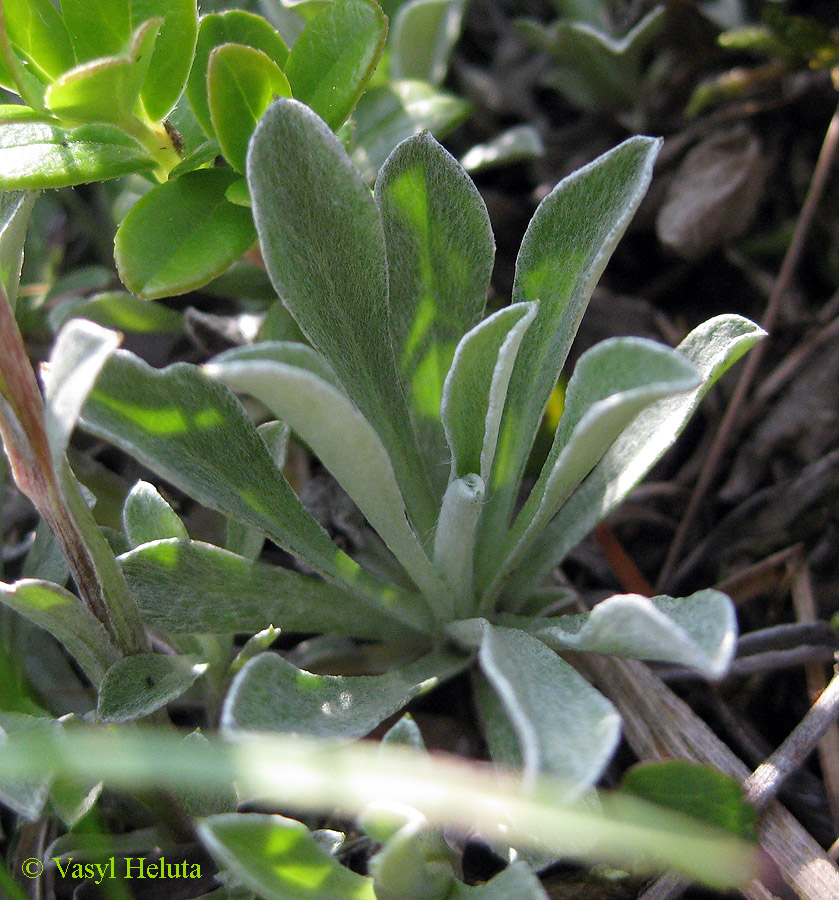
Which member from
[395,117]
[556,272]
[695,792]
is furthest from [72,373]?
[395,117]

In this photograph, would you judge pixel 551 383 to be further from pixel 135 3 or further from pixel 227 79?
pixel 135 3

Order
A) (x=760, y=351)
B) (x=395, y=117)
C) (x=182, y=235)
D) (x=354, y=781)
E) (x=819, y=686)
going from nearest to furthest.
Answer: (x=354, y=781)
(x=182, y=235)
(x=819, y=686)
(x=395, y=117)
(x=760, y=351)

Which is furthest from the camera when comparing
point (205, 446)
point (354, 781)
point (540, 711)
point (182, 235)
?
point (182, 235)

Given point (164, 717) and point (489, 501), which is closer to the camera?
point (164, 717)

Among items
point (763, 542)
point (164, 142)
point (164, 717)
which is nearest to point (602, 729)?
point (164, 717)

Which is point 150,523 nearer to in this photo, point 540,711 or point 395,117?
point 540,711

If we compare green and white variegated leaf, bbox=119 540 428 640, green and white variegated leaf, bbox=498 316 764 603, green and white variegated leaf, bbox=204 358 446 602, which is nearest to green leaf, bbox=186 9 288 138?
green and white variegated leaf, bbox=204 358 446 602

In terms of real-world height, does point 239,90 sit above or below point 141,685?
above
